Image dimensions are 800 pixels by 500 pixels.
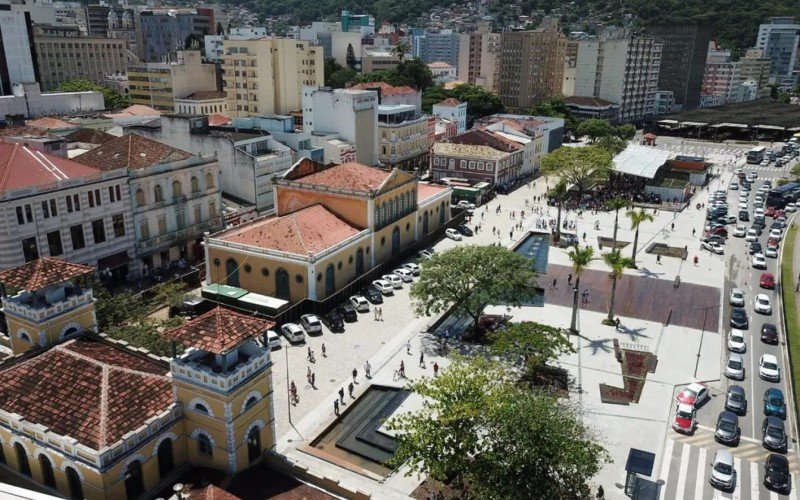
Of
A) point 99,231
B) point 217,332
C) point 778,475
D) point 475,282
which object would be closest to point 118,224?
point 99,231

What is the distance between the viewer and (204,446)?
1048 inches

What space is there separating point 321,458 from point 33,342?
15.7 meters

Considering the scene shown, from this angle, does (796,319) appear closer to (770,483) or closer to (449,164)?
(770,483)

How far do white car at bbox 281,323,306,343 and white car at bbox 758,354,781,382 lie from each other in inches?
1307

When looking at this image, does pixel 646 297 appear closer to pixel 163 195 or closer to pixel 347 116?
pixel 163 195

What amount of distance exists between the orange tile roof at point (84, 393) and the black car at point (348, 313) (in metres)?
24.0

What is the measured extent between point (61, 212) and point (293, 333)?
21.3 meters

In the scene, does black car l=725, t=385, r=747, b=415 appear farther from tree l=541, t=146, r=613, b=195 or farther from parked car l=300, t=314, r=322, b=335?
tree l=541, t=146, r=613, b=195

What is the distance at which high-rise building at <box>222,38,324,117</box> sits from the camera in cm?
10562

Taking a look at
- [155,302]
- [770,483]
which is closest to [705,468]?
[770,483]

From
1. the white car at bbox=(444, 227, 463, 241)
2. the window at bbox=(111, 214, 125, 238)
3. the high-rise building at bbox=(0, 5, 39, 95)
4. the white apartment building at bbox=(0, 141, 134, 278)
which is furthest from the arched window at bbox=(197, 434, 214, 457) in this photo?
the high-rise building at bbox=(0, 5, 39, 95)

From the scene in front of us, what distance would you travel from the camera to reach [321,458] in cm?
3450

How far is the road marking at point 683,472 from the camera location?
108 ft

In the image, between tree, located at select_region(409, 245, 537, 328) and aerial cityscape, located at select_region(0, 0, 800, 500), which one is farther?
tree, located at select_region(409, 245, 537, 328)
